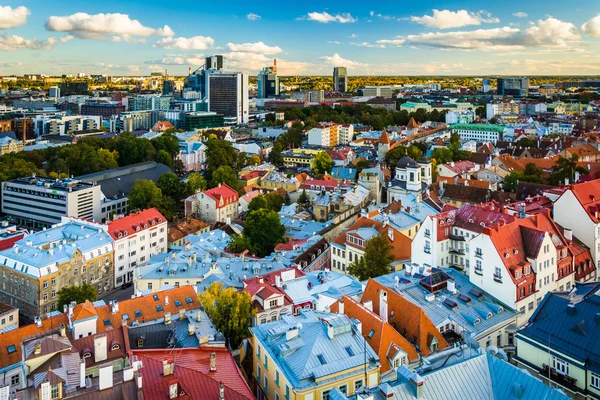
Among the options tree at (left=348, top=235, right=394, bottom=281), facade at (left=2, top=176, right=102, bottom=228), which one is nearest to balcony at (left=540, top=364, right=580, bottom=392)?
tree at (left=348, top=235, right=394, bottom=281)

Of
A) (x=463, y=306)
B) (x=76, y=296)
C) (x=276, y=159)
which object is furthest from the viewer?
(x=276, y=159)

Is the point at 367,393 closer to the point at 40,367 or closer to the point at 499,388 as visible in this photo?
the point at 499,388

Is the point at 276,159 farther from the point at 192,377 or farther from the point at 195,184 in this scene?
the point at 192,377

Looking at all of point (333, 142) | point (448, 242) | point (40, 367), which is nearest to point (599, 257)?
point (448, 242)

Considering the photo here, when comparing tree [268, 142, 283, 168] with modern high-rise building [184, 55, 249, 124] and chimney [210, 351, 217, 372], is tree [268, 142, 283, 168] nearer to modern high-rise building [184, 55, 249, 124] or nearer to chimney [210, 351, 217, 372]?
modern high-rise building [184, 55, 249, 124]

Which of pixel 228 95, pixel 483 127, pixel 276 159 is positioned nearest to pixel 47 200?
pixel 276 159

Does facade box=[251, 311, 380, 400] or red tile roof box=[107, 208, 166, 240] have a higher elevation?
facade box=[251, 311, 380, 400]
